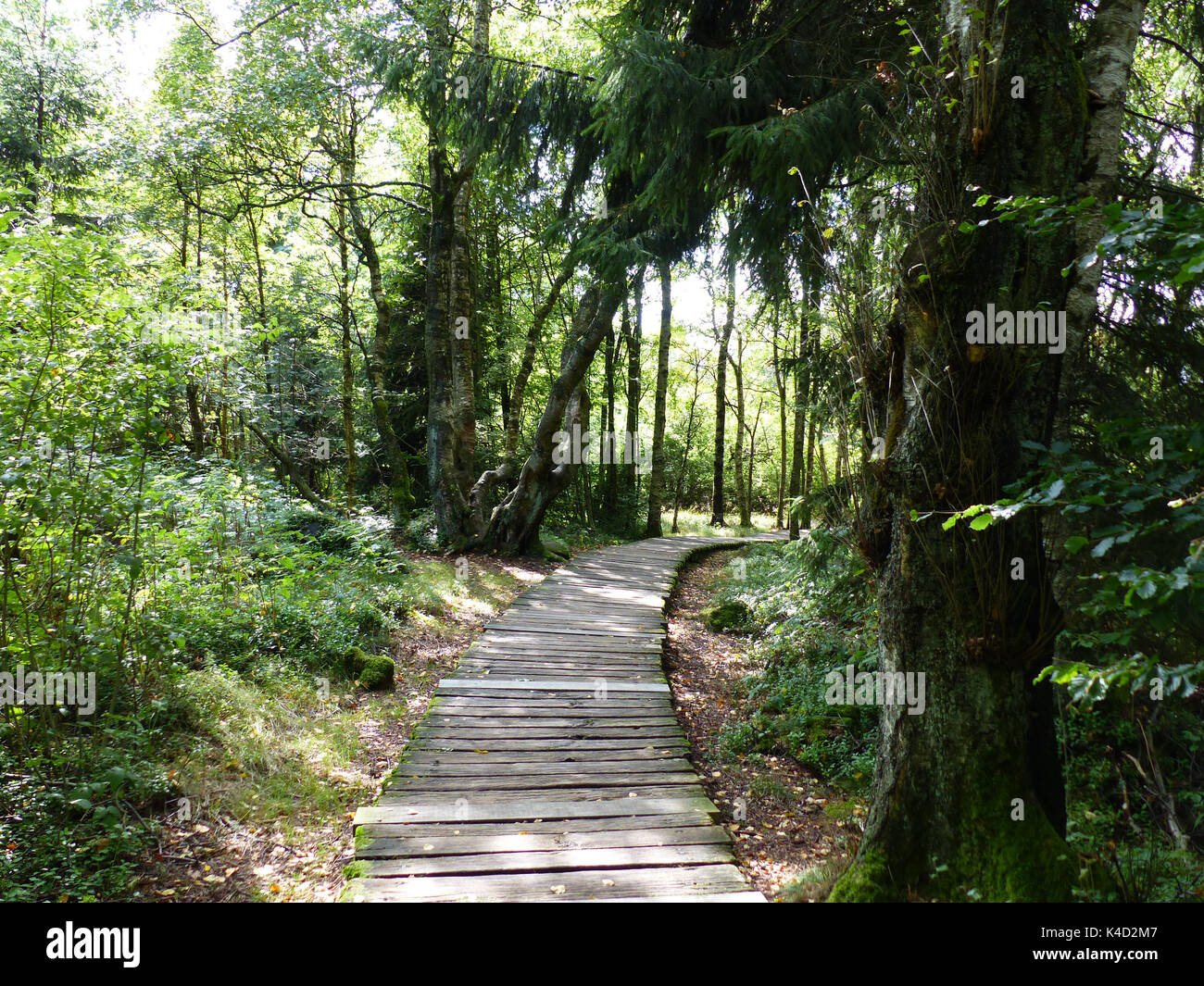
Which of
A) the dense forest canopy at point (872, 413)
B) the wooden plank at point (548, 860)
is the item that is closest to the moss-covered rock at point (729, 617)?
the dense forest canopy at point (872, 413)

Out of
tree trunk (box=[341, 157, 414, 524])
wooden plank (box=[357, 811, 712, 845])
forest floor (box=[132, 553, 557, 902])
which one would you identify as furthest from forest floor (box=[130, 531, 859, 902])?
tree trunk (box=[341, 157, 414, 524])

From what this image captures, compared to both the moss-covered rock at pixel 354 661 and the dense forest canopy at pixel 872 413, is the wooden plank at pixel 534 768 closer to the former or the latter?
the dense forest canopy at pixel 872 413

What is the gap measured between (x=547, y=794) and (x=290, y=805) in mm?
1720

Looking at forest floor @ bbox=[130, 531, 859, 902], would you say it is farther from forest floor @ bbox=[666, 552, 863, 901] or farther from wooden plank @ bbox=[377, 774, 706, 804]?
wooden plank @ bbox=[377, 774, 706, 804]

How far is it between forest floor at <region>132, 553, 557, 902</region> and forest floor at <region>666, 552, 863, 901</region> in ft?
8.15

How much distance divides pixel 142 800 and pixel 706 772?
386cm

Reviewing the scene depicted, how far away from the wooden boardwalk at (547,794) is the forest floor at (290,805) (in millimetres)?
314

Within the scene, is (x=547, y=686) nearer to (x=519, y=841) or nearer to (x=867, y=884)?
(x=519, y=841)

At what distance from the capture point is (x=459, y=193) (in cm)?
1110

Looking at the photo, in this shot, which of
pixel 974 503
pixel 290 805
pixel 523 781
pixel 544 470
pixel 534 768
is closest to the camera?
pixel 974 503

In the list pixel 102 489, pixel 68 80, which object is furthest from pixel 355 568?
pixel 68 80

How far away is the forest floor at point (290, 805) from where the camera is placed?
3234mm

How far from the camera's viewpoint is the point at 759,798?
454cm

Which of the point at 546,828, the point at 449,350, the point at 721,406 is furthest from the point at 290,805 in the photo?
the point at 721,406
